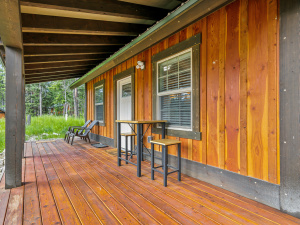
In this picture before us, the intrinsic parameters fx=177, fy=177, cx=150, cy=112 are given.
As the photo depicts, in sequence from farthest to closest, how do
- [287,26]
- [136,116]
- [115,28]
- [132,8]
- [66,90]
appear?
[66,90] → [136,116] → [115,28] → [132,8] → [287,26]

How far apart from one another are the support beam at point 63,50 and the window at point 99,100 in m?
1.76

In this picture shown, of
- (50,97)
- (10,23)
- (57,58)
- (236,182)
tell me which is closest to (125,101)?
(57,58)

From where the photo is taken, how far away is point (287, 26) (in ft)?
5.72

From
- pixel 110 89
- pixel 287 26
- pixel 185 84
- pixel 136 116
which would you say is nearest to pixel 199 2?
pixel 287 26

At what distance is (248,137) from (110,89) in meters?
4.32

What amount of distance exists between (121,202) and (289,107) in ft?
6.64

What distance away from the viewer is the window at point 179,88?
8.84ft

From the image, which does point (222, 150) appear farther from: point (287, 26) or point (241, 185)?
point (287, 26)

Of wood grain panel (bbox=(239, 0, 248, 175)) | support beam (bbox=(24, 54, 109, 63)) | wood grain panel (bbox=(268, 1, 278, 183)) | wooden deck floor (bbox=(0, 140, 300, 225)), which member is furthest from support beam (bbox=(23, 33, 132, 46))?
wood grain panel (bbox=(268, 1, 278, 183))

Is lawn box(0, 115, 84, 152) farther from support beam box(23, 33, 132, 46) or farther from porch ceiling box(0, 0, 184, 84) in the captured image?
support beam box(23, 33, 132, 46)

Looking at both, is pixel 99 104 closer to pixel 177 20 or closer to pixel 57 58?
pixel 57 58

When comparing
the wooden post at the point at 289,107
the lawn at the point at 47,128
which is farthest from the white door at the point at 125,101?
the lawn at the point at 47,128

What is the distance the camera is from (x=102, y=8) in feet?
8.00

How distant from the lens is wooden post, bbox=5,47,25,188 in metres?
2.43
